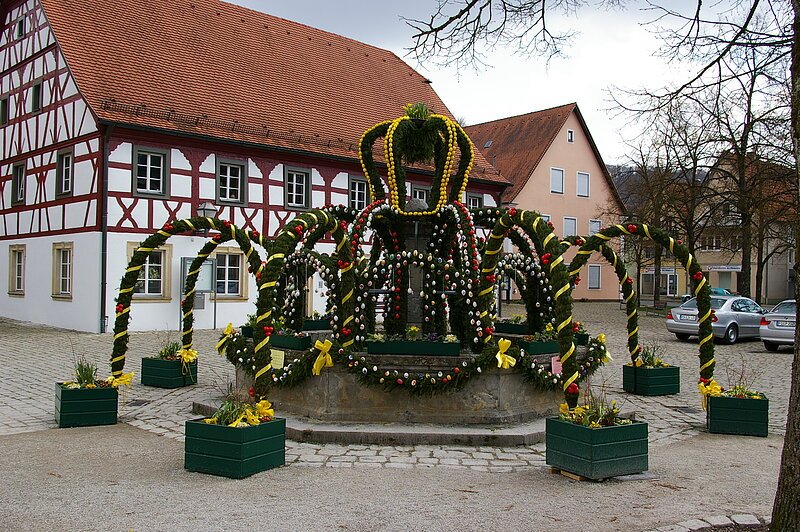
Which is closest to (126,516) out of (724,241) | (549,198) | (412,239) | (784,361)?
(412,239)

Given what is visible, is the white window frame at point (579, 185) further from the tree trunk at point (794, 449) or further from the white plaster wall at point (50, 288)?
the tree trunk at point (794, 449)

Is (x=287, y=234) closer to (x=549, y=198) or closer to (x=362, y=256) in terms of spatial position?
(x=362, y=256)

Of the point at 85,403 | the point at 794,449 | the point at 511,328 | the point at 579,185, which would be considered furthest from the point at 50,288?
the point at 579,185

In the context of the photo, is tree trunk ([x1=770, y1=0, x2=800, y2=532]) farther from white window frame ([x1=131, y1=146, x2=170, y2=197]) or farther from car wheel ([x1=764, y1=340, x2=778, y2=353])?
white window frame ([x1=131, y1=146, x2=170, y2=197])

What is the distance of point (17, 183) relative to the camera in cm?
2491

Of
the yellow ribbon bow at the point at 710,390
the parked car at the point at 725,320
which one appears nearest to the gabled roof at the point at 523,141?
the parked car at the point at 725,320

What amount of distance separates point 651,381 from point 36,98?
20467mm

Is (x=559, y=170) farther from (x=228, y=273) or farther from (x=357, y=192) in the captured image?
(x=228, y=273)

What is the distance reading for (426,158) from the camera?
10.4m

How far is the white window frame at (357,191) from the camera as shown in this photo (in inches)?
1045

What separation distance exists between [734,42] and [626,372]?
6.41 m

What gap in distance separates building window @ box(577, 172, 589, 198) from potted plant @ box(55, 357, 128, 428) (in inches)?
1512

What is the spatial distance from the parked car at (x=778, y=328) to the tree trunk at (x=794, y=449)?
16.1m

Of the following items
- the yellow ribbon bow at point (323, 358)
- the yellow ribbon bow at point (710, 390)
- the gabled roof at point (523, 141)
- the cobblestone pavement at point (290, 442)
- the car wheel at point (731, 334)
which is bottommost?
the cobblestone pavement at point (290, 442)
